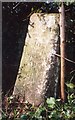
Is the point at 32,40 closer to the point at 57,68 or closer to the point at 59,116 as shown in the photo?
the point at 57,68

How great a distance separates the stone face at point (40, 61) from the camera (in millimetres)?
2918

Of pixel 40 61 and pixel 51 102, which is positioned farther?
pixel 40 61

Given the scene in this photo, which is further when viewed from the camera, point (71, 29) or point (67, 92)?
point (71, 29)

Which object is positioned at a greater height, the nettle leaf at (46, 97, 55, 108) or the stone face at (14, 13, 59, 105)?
the stone face at (14, 13, 59, 105)

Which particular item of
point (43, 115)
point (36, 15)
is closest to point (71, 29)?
point (36, 15)

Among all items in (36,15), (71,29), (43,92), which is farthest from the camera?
(71,29)

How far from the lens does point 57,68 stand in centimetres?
295

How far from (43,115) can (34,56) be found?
24.1 inches

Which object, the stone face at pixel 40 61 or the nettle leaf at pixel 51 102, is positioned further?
the stone face at pixel 40 61

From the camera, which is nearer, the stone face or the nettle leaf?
the nettle leaf

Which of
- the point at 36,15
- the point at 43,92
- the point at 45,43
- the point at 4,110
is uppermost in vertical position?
the point at 36,15

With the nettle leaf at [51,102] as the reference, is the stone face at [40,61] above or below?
above

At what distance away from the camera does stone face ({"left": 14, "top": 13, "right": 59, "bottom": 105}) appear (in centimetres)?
292

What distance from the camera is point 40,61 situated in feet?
9.78
